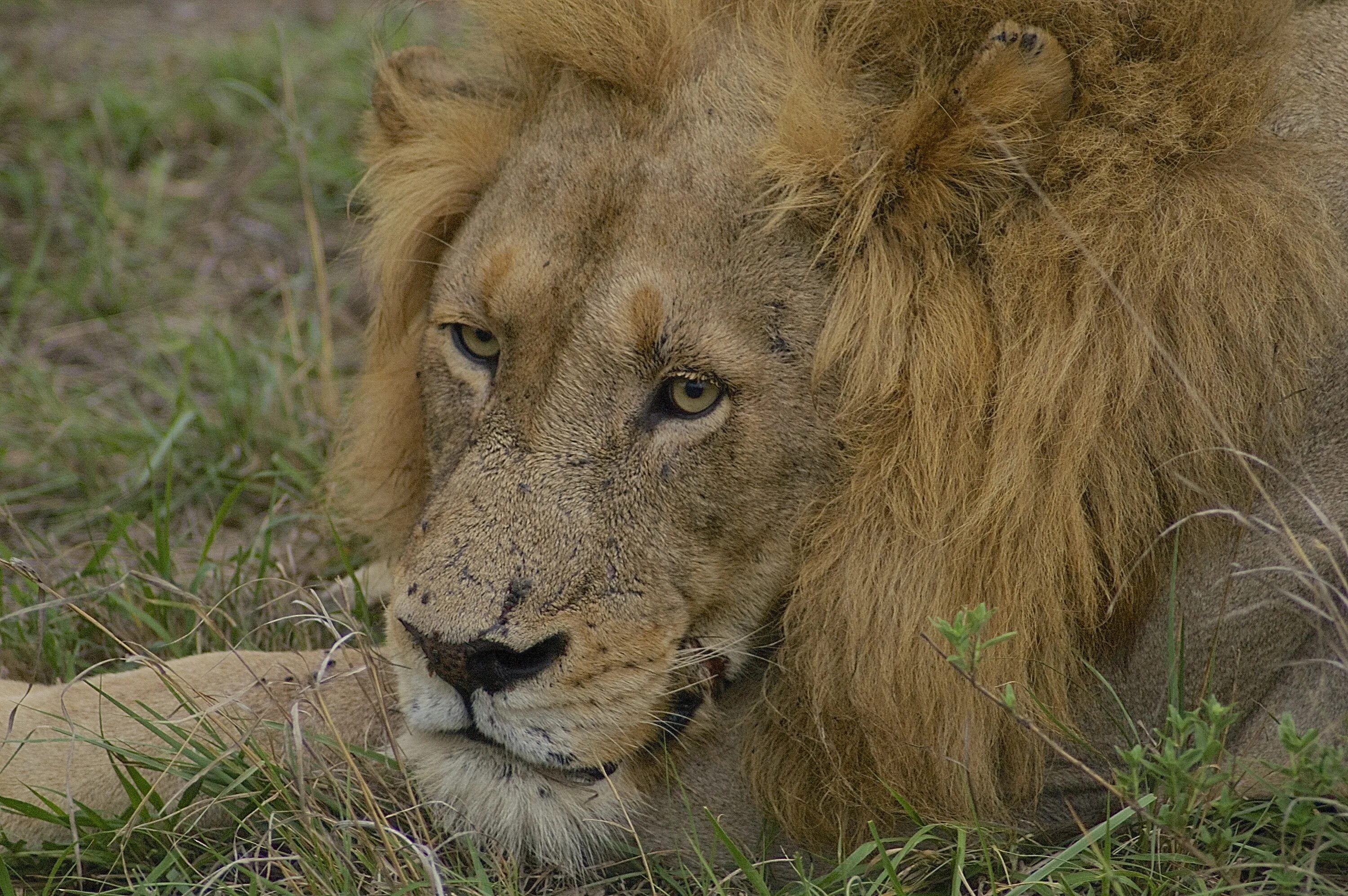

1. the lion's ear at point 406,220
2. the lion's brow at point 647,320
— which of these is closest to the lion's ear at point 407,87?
the lion's ear at point 406,220

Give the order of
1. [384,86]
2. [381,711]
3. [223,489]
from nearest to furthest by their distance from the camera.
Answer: [381,711], [384,86], [223,489]

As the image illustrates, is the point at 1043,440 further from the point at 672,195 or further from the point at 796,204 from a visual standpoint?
the point at 672,195

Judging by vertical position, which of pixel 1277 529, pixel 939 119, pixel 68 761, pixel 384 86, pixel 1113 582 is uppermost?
pixel 939 119

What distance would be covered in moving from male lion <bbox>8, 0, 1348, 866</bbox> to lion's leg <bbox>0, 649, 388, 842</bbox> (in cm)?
18

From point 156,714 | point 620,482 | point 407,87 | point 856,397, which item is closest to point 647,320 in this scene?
point 620,482

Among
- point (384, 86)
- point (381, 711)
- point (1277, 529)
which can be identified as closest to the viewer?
point (1277, 529)

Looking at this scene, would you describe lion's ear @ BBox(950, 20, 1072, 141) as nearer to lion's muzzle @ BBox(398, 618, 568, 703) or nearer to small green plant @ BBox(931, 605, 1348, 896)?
small green plant @ BBox(931, 605, 1348, 896)

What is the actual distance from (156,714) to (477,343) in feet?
3.02

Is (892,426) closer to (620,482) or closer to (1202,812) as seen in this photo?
(620,482)

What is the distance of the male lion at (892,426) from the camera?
8.21ft

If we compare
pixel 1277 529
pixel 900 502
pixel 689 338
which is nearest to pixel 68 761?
pixel 689 338

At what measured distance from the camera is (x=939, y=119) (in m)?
2.56

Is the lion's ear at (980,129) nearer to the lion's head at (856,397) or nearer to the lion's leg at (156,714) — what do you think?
the lion's head at (856,397)

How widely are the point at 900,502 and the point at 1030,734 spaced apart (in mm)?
457
